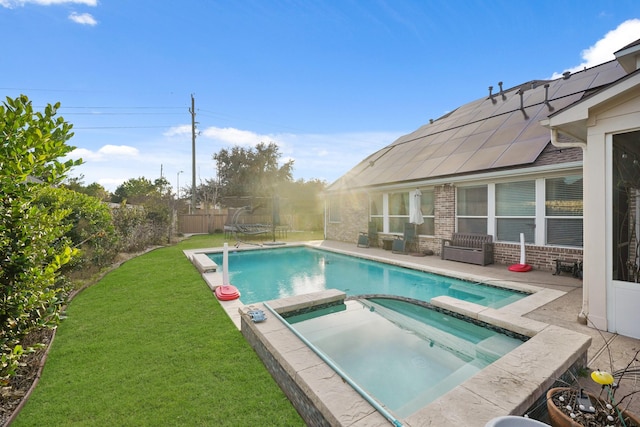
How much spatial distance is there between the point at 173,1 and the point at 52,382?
1033 centimetres

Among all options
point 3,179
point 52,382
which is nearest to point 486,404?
point 3,179

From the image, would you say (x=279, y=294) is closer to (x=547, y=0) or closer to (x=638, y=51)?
(x=638, y=51)

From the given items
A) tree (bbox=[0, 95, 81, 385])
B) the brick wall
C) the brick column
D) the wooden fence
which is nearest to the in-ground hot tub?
tree (bbox=[0, 95, 81, 385])

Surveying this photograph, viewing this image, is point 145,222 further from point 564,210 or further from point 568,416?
point 564,210

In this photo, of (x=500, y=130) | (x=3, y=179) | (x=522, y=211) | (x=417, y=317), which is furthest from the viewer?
(x=500, y=130)

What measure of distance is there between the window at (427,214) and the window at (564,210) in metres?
3.47

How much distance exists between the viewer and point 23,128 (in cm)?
215

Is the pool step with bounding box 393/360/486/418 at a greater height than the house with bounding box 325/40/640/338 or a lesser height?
lesser

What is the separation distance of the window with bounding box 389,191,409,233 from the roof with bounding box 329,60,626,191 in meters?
0.82

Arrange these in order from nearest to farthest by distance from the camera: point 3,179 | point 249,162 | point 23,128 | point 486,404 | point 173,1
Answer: point 3,179, point 23,128, point 486,404, point 173,1, point 249,162

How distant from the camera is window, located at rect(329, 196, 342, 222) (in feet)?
50.8

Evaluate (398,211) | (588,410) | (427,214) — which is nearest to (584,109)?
(588,410)

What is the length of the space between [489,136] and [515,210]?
122 inches

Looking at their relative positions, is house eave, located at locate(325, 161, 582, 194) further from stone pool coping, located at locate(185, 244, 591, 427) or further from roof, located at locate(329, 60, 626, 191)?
stone pool coping, located at locate(185, 244, 591, 427)
